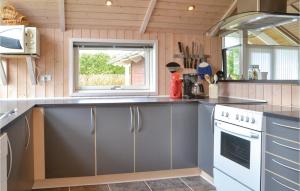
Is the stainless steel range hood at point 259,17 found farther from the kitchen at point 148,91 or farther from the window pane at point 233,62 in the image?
the window pane at point 233,62

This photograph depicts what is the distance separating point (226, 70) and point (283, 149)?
2195 millimetres

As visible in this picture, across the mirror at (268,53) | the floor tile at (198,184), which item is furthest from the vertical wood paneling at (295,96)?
the floor tile at (198,184)

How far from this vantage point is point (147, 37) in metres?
3.89

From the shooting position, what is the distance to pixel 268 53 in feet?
10.1

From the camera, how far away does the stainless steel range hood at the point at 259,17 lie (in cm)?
249

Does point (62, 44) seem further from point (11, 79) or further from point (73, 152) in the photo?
point (73, 152)

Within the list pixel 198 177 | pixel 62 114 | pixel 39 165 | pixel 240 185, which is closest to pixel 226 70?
pixel 198 177

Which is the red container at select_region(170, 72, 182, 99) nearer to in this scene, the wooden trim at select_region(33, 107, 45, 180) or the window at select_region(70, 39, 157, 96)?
the window at select_region(70, 39, 157, 96)

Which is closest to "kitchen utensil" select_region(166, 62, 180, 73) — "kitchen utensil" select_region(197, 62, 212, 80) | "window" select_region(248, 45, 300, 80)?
"kitchen utensil" select_region(197, 62, 212, 80)

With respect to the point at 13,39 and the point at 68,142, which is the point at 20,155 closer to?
the point at 68,142

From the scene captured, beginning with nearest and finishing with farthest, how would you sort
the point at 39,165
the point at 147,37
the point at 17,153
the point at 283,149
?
the point at 283,149 < the point at 17,153 < the point at 39,165 < the point at 147,37

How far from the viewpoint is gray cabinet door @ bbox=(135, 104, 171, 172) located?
128 inches

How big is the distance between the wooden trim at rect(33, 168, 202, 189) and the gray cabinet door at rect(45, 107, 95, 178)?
3.9 inches

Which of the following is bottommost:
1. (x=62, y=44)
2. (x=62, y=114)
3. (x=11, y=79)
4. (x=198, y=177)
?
(x=198, y=177)
